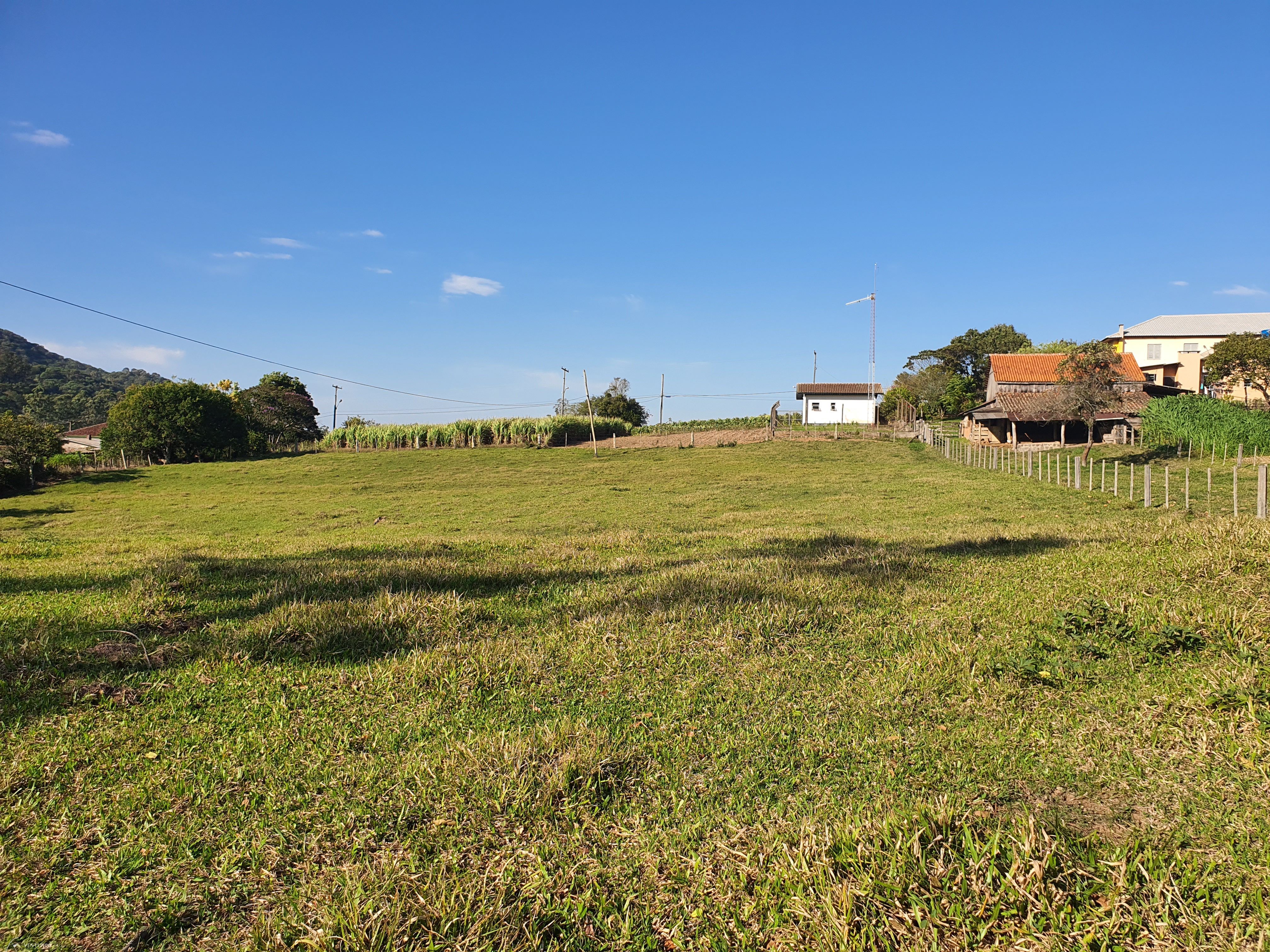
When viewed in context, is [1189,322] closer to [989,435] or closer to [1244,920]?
[989,435]

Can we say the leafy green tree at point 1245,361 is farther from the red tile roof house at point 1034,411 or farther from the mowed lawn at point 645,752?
the mowed lawn at point 645,752

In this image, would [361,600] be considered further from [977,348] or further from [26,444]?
[977,348]

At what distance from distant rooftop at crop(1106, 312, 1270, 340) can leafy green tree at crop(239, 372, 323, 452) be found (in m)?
95.9

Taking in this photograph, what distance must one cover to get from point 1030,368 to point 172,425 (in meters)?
66.9

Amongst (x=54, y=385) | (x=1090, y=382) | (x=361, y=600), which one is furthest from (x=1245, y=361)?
(x=54, y=385)

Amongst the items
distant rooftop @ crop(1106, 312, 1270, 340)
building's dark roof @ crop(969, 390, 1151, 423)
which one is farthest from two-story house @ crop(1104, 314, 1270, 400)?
building's dark roof @ crop(969, 390, 1151, 423)

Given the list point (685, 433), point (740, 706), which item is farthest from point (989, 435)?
point (740, 706)

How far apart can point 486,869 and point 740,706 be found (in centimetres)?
196

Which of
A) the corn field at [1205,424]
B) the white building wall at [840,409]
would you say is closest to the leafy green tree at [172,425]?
the white building wall at [840,409]

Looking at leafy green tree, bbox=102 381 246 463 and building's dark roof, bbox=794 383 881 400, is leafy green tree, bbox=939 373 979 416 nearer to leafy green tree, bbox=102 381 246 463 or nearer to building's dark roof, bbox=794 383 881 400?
building's dark roof, bbox=794 383 881 400

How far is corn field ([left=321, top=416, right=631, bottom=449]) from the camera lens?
60.3m

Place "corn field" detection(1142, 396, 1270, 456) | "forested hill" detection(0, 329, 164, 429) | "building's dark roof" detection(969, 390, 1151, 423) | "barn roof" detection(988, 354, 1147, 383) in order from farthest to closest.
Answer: "forested hill" detection(0, 329, 164, 429)
"barn roof" detection(988, 354, 1147, 383)
"building's dark roof" detection(969, 390, 1151, 423)
"corn field" detection(1142, 396, 1270, 456)

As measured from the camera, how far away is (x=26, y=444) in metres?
37.6

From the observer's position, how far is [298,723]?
415 cm
